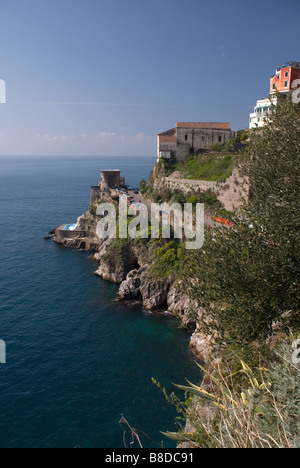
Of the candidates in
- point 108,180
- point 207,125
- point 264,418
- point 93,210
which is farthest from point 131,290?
point 207,125

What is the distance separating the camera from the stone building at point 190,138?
51219 mm

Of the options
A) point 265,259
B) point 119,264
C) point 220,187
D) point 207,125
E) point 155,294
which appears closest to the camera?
point 265,259

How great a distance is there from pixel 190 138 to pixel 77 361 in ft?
128

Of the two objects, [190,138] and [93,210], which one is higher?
[190,138]

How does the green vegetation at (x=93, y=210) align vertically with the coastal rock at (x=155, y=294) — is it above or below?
above

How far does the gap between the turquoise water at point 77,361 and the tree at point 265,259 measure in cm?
1061

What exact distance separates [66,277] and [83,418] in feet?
75.2

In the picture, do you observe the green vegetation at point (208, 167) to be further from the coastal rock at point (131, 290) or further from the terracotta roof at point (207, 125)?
the coastal rock at point (131, 290)

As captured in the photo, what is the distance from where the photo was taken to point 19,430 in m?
18.5

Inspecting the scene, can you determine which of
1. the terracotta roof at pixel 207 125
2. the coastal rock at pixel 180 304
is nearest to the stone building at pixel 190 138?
the terracotta roof at pixel 207 125

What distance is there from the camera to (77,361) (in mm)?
24516

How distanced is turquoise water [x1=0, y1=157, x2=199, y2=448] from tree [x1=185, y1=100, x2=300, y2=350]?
10.6 m

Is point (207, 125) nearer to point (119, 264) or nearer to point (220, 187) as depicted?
point (220, 187)
